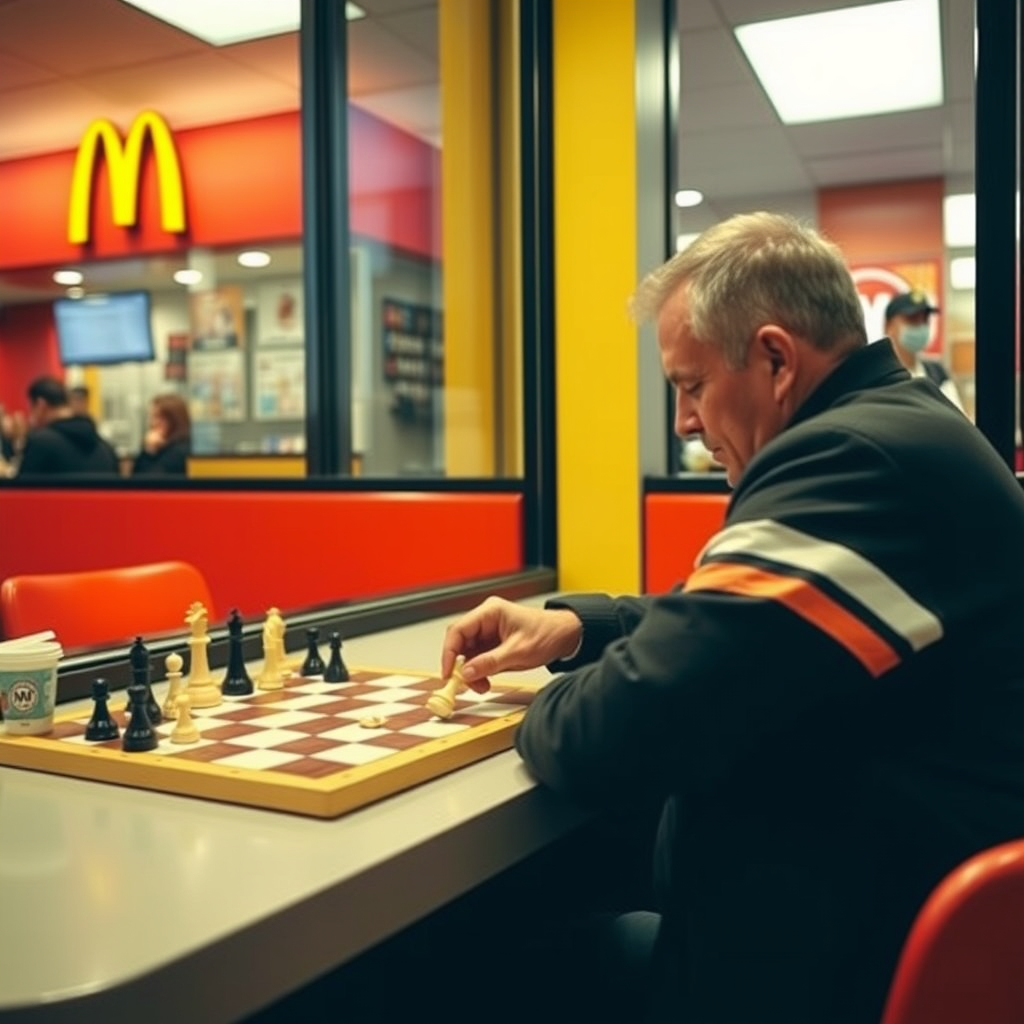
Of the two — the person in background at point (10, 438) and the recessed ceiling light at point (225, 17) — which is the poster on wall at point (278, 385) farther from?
the recessed ceiling light at point (225, 17)

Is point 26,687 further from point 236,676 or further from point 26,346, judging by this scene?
point 26,346

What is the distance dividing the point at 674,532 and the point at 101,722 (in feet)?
5.83

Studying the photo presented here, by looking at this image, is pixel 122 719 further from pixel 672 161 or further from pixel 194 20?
pixel 194 20

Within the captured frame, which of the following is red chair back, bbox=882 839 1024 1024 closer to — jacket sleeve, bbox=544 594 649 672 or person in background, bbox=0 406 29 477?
jacket sleeve, bbox=544 594 649 672

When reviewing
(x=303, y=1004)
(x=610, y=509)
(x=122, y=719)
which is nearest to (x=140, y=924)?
(x=122, y=719)

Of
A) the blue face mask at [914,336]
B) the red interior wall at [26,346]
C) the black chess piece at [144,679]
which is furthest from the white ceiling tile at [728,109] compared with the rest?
the red interior wall at [26,346]

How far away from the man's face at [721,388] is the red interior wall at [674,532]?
143 centimetres

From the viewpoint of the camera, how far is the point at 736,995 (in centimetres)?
109

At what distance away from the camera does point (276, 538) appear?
3.36 metres

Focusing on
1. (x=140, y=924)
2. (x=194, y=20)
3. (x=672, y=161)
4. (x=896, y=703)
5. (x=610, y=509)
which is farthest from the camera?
(x=194, y=20)

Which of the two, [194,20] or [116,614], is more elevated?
[194,20]

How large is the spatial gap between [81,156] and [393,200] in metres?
1.81

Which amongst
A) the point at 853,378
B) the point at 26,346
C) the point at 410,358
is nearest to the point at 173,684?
the point at 853,378

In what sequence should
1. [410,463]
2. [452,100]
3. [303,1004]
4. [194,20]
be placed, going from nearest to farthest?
[303,1004]
[452,100]
[194,20]
[410,463]
